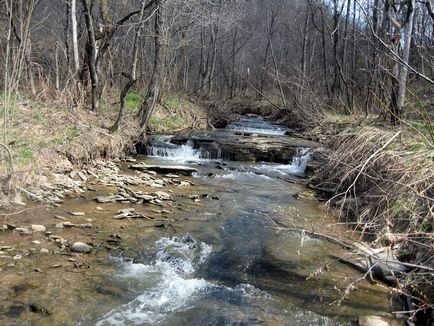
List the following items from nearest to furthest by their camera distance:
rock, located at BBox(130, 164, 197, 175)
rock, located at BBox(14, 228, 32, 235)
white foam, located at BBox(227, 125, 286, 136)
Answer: rock, located at BBox(14, 228, 32, 235), rock, located at BBox(130, 164, 197, 175), white foam, located at BBox(227, 125, 286, 136)

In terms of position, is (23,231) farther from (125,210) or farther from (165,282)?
(165,282)

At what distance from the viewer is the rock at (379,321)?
3737 millimetres

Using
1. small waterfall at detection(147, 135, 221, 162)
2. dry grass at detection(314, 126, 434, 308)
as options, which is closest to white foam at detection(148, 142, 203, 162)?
small waterfall at detection(147, 135, 221, 162)

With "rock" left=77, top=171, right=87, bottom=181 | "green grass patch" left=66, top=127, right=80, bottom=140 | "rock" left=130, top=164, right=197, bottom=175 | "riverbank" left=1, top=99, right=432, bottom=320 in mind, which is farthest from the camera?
"rock" left=130, top=164, right=197, bottom=175

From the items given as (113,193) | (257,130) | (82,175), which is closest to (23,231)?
(113,193)

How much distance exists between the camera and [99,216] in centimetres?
628

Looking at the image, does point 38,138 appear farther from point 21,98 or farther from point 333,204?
point 333,204

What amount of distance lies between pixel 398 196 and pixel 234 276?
2229 mm

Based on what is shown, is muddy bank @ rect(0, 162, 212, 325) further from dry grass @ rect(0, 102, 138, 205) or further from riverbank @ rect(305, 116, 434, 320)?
riverbank @ rect(305, 116, 434, 320)

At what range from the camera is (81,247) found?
5012 mm

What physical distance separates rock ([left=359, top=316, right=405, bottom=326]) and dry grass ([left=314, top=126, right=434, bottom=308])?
0.92 ft

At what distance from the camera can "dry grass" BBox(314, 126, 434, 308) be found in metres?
4.00

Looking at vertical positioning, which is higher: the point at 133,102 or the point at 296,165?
the point at 133,102

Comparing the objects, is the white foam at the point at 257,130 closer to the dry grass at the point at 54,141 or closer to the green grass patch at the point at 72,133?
the dry grass at the point at 54,141
